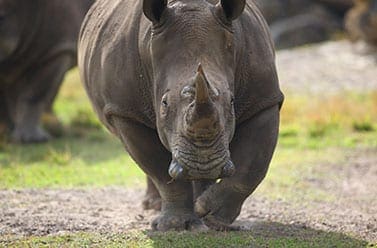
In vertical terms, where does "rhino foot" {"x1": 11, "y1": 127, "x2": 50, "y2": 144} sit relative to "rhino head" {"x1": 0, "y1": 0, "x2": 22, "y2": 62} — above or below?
below

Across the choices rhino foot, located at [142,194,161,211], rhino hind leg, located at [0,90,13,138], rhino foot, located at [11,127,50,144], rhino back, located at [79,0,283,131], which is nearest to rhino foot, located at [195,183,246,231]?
rhino back, located at [79,0,283,131]

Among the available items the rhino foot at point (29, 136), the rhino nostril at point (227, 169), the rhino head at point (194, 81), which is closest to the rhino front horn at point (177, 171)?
the rhino head at point (194, 81)

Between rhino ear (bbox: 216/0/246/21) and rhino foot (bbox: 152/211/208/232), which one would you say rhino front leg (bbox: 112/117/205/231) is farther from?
rhino ear (bbox: 216/0/246/21)

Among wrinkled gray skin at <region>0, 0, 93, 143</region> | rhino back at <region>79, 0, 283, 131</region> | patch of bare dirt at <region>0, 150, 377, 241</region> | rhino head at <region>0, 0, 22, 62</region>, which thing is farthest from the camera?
wrinkled gray skin at <region>0, 0, 93, 143</region>

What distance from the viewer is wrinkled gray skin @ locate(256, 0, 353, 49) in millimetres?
23141

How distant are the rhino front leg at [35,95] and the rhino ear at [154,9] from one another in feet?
21.0

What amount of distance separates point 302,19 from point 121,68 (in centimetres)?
1681

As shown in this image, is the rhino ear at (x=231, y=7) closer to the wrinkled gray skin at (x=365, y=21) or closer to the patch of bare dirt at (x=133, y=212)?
the patch of bare dirt at (x=133, y=212)

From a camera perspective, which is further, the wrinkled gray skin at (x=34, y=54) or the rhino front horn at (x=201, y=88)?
the wrinkled gray skin at (x=34, y=54)

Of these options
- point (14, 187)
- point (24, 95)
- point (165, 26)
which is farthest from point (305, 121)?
point (165, 26)

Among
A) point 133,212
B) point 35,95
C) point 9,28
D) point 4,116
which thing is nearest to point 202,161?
point 133,212

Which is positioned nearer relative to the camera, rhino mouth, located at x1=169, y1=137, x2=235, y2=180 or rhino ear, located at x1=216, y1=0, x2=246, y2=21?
rhino mouth, located at x1=169, y1=137, x2=235, y2=180

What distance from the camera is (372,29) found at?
19.3 meters

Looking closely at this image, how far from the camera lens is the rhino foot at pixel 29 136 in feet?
42.5
